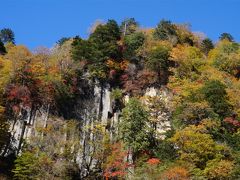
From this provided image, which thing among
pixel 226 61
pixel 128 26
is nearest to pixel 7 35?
pixel 128 26

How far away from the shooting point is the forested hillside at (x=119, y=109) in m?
39.8

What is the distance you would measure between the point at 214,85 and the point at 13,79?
21440 mm

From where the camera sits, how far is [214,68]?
54.7 m

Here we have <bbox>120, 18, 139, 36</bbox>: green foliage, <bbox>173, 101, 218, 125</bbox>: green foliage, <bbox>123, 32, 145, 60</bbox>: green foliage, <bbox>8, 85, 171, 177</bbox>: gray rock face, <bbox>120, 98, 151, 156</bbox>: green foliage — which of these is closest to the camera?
<bbox>120, 98, 151, 156</bbox>: green foliage

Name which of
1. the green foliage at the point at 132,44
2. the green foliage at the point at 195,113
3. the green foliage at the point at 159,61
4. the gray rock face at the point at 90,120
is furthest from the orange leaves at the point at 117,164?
the green foliage at the point at 132,44

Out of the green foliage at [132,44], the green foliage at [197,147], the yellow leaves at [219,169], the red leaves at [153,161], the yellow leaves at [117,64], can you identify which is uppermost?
the green foliage at [132,44]

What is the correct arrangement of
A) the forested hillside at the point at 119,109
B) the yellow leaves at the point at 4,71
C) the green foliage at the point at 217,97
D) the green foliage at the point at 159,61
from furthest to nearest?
the green foliage at the point at 159,61 → the yellow leaves at the point at 4,71 → the green foliage at the point at 217,97 → the forested hillside at the point at 119,109

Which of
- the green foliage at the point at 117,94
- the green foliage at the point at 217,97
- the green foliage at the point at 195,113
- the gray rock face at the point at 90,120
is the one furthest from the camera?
the green foliage at the point at 117,94

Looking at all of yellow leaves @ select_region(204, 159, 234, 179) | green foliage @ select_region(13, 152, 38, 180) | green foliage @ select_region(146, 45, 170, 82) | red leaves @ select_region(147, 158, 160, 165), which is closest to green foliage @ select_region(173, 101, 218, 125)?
red leaves @ select_region(147, 158, 160, 165)

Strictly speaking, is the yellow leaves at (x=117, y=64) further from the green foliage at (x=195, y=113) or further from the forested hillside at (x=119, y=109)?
the green foliage at (x=195, y=113)

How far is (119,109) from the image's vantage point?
5325 centimetres

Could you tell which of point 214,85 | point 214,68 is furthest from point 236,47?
point 214,85

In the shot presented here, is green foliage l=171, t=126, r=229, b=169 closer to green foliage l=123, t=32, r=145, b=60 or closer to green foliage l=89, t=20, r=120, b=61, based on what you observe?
green foliage l=89, t=20, r=120, b=61

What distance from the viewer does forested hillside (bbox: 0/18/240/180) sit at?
39.8 meters
